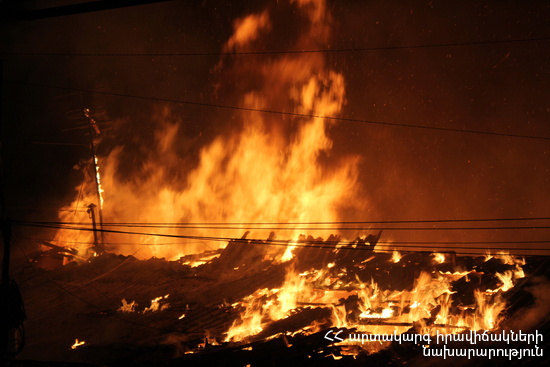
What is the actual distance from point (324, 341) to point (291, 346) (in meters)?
0.77

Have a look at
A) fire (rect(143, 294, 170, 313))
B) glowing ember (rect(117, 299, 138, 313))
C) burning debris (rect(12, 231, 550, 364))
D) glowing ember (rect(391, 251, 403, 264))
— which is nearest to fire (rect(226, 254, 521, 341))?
burning debris (rect(12, 231, 550, 364))

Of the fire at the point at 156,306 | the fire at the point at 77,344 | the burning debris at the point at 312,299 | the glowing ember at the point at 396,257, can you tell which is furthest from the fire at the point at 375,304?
the fire at the point at 77,344

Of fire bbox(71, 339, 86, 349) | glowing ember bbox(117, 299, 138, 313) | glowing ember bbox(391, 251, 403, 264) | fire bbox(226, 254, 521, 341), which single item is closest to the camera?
fire bbox(226, 254, 521, 341)

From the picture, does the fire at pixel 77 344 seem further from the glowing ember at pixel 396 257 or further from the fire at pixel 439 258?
the fire at pixel 439 258

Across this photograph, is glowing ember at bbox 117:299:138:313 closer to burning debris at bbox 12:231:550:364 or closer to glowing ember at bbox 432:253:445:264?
burning debris at bbox 12:231:550:364

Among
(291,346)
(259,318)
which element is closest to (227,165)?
(259,318)

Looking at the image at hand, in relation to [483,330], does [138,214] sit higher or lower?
higher

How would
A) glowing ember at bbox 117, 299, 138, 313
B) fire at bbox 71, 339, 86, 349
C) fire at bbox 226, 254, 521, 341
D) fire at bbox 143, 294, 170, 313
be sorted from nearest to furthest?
fire at bbox 226, 254, 521, 341
fire at bbox 71, 339, 86, 349
fire at bbox 143, 294, 170, 313
glowing ember at bbox 117, 299, 138, 313

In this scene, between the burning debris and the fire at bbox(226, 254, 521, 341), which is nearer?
the burning debris

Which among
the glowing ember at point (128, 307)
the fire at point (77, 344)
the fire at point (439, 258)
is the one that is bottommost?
the fire at point (77, 344)

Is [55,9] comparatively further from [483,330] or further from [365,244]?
[365,244]

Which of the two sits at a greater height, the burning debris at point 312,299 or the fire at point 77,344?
the burning debris at point 312,299

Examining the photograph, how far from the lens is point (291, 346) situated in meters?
8.48

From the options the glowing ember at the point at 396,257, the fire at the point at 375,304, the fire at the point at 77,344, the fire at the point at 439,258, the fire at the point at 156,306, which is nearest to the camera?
the fire at the point at 375,304
